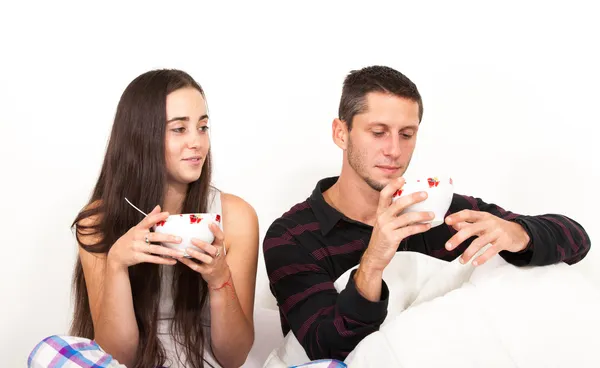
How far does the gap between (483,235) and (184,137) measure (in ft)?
2.87

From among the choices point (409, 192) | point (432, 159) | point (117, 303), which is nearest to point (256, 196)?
point (432, 159)

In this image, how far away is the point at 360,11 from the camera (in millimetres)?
3428

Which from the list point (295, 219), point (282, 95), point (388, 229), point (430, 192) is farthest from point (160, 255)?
point (282, 95)

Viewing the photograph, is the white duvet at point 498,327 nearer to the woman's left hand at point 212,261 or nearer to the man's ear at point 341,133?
the woman's left hand at point 212,261

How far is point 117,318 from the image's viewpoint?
218 cm

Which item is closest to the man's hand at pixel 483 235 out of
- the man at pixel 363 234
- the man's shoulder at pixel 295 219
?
the man at pixel 363 234

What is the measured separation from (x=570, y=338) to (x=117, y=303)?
1.17 meters

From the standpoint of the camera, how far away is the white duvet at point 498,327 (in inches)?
72.7

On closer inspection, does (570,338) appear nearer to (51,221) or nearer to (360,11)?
(360,11)

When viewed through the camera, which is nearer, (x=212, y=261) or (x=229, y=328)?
(x=212, y=261)

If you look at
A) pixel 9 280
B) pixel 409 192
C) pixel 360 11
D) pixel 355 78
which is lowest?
pixel 9 280

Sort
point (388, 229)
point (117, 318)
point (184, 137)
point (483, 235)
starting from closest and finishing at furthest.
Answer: point (388, 229)
point (483, 235)
point (117, 318)
point (184, 137)

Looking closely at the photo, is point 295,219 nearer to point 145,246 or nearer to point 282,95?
point 145,246

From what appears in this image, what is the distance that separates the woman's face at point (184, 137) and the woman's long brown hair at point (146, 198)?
20 millimetres
